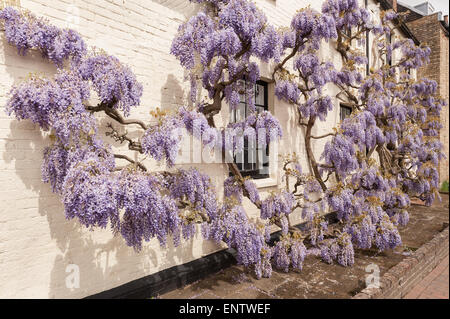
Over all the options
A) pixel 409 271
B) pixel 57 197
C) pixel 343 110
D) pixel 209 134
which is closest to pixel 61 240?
pixel 57 197

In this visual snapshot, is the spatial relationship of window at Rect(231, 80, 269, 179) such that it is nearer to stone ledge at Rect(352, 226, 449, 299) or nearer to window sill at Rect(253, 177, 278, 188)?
window sill at Rect(253, 177, 278, 188)

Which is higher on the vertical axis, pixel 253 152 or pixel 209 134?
pixel 209 134

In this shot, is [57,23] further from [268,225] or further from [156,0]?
[268,225]

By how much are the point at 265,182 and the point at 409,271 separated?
9.99ft

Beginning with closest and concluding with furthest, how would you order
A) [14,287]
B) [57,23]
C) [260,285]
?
1. [14,287]
2. [57,23]
3. [260,285]

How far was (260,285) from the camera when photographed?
181 inches

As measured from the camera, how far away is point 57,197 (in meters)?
3.46

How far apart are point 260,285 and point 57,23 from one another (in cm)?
471

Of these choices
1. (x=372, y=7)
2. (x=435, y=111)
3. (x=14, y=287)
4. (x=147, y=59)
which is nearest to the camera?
(x=14, y=287)

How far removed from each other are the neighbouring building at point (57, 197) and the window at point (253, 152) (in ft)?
2.95

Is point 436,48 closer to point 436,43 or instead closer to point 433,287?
point 436,43

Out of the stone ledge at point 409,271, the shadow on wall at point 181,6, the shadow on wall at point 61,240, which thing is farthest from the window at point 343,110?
the shadow on wall at point 61,240

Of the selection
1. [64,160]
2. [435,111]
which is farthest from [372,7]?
[64,160]

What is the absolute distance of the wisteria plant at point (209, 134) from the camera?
2988mm
